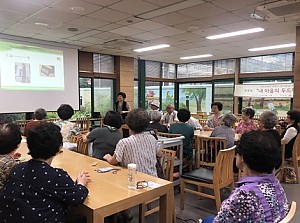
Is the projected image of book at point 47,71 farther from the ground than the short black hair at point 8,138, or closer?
farther from the ground

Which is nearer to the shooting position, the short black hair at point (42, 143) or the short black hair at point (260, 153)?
the short black hair at point (260, 153)

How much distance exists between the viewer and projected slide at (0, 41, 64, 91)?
220 inches

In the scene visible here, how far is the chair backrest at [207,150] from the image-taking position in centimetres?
344

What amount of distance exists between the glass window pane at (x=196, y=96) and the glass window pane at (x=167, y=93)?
0.39 meters

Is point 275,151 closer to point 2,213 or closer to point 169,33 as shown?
point 2,213

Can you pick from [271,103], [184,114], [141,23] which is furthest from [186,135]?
[271,103]

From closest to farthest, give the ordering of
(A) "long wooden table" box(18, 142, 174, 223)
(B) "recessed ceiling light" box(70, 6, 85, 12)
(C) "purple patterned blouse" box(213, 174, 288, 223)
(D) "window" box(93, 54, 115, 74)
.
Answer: (C) "purple patterned blouse" box(213, 174, 288, 223) → (A) "long wooden table" box(18, 142, 174, 223) → (B) "recessed ceiling light" box(70, 6, 85, 12) → (D) "window" box(93, 54, 115, 74)

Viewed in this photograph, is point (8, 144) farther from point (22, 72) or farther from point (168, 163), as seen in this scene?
point (22, 72)

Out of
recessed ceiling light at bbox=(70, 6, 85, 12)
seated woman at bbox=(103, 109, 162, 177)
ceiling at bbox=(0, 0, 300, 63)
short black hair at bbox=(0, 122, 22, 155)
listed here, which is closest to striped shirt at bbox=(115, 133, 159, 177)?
seated woman at bbox=(103, 109, 162, 177)

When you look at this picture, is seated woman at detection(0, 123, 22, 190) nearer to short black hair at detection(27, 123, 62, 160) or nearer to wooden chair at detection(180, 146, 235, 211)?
short black hair at detection(27, 123, 62, 160)

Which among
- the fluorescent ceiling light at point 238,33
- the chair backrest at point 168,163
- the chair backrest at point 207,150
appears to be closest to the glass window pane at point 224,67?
the fluorescent ceiling light at point 238,33

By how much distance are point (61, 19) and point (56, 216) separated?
386 centimetres

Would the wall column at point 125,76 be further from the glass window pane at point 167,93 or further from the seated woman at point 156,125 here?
the seated woman at point 156,125

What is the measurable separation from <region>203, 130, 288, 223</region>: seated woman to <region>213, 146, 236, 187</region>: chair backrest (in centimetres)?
128
